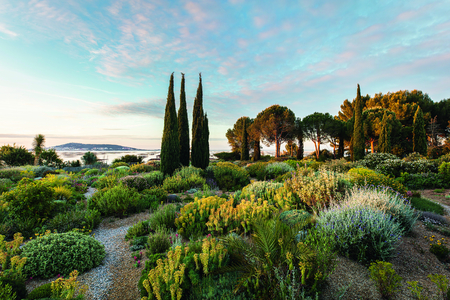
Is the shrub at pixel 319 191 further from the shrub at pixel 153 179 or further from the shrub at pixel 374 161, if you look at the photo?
the shrub at pixel 374 161

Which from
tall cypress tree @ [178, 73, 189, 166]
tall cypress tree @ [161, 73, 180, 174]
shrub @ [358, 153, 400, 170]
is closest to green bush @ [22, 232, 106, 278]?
tall cypress tree @ [161, 73, 180, 174]

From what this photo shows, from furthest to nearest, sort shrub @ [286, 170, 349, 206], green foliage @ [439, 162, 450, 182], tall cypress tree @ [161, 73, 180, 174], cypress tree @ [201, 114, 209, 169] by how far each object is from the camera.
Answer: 1. cypress tree @ [201, 114, 209, 169]
2. tall cypress tree @ [161, 73, 180, 174]
3. green foliage @ [439, 162, 450, 182]
4. shrub @ [286, 170, 349, 206]

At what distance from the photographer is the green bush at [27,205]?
421 cm

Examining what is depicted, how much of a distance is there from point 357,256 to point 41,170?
16178mm

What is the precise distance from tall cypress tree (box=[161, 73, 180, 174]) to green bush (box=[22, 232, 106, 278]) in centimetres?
765

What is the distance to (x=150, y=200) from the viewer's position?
20.3ft

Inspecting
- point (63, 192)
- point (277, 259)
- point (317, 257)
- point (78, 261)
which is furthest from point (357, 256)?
point (63, 192)

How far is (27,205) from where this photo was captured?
434cm

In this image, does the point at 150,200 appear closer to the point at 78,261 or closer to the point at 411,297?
the point at 78,261

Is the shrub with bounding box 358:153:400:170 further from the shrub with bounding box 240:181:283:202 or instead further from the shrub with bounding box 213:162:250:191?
the shrub with bounding box 240:181:283:202

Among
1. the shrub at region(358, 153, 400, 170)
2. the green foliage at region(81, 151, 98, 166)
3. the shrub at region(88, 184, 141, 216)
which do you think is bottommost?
the shrub at region(88, 184, 141, 216)

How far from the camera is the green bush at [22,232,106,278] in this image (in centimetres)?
272

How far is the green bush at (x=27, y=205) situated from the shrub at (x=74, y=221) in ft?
0.99

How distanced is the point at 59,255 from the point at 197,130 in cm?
1173
